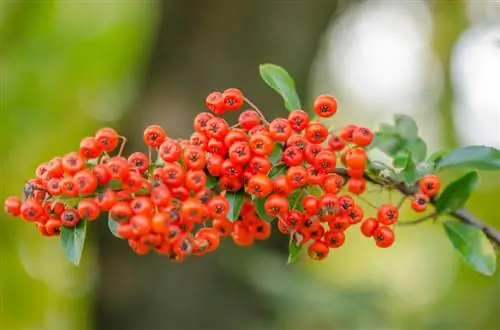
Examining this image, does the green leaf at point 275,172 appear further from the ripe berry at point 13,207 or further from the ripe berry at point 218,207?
the ripe berry at point 13,207

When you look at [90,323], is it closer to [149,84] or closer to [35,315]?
[35,315]

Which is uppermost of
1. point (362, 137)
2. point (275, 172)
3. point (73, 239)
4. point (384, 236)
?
point (362, 137)

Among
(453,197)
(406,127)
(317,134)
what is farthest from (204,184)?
(406,127)

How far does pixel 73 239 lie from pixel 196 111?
2785mm

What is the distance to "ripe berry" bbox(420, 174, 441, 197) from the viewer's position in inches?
60.2

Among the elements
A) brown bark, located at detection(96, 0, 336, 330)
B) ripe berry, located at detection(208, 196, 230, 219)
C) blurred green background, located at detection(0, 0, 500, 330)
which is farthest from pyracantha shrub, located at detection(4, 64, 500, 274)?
brown bark, located at detection(96, 0, 336, 330)

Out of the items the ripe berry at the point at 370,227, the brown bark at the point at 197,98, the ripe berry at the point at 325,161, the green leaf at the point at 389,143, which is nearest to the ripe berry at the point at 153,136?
the ripe berry at the point at 325,161

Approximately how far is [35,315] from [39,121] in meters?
1.61

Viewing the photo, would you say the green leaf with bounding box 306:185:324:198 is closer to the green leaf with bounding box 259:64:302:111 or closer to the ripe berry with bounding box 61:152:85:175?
the green leaf with bounding box 259:64:302:111

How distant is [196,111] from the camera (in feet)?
13.4

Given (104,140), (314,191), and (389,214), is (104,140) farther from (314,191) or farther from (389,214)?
(389,214)

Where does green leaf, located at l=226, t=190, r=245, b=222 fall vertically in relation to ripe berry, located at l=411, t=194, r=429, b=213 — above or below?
below

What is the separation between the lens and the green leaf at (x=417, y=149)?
1.77m

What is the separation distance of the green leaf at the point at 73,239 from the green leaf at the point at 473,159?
86 centimetres
